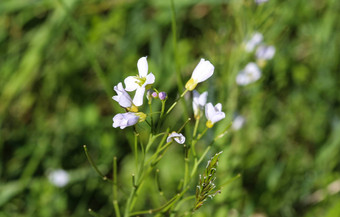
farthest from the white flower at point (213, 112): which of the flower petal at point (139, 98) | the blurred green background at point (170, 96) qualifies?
the blurred green background at point (170, 96)

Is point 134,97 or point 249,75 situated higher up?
point 249,75

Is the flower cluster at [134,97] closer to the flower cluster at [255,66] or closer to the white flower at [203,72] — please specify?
the white flower at [203,72]

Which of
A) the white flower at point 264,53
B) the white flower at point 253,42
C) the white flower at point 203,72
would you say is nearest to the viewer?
the white flower at point 203,72

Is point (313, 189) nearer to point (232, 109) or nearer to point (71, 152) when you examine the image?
point (232, 109)

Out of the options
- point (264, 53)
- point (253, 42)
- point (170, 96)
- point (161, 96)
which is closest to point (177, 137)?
point (161, 96)

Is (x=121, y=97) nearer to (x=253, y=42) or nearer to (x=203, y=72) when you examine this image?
(x=203, y=72)
